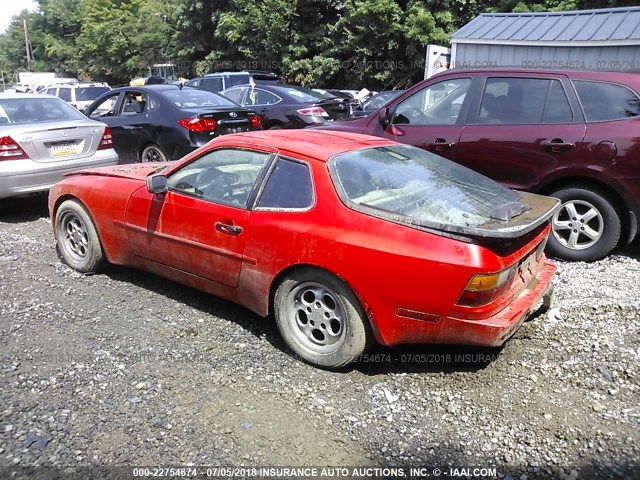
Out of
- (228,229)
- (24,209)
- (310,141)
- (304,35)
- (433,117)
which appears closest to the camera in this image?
(228,229)

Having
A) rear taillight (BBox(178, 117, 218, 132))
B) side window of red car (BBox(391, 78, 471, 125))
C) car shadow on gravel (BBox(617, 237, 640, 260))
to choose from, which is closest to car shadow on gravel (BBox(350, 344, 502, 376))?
car shadow on gravel (BBox(617, 237, 640, 260))

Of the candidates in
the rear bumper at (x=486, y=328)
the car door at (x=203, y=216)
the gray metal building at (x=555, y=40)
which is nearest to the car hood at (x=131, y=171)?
the car door at (x=203, y=216)

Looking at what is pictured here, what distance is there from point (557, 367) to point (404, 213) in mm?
1403

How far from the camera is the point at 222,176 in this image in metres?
3.96

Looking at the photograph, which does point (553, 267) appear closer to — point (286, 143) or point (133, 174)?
point (286, 143)

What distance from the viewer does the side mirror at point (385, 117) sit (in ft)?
19.8

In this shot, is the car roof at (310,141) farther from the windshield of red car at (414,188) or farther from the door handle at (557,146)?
the door handle at (557,146)

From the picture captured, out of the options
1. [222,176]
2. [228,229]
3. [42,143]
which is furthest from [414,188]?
[42,143]

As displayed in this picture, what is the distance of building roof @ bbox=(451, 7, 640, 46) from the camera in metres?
11.4

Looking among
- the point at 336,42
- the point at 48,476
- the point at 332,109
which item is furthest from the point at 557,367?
the point at 336,42

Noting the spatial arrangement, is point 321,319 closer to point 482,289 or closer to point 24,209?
point 482,289

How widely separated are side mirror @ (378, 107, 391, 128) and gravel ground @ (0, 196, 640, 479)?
271 centimetres

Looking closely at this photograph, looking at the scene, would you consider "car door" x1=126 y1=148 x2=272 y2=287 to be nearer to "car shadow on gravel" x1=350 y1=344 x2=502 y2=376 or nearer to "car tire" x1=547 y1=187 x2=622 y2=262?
"car shadow on gravel" x1=350 y1=344 x2=502 y2=376

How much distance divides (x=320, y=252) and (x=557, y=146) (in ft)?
9.73
